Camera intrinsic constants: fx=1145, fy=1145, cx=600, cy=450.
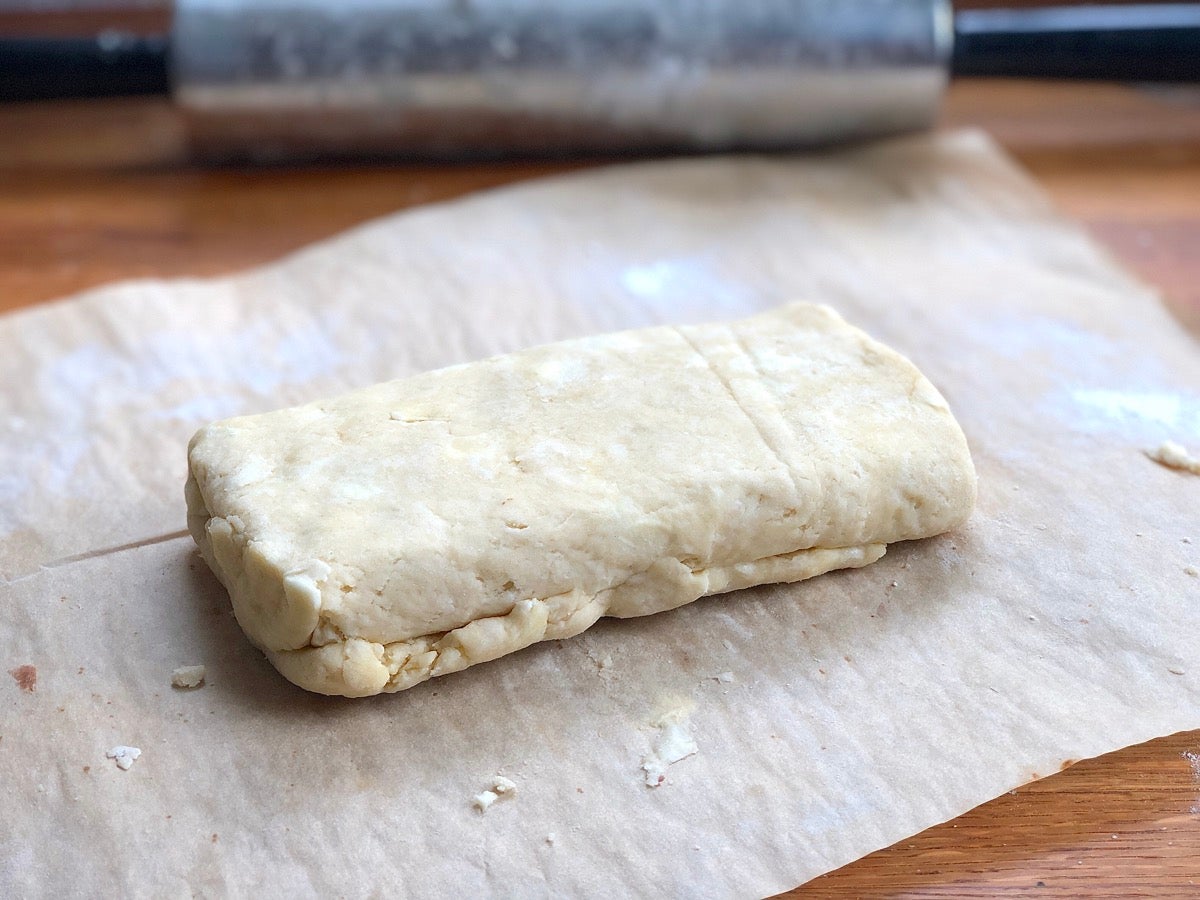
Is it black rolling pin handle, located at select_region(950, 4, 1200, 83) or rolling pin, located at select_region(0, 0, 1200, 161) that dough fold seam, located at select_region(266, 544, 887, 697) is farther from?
black rolling pin handle, located at select_region(950, 4, 1200, 83)

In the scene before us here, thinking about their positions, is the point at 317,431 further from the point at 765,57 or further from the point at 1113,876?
the point at 765,57

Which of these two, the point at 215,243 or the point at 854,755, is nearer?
the point at 854,755

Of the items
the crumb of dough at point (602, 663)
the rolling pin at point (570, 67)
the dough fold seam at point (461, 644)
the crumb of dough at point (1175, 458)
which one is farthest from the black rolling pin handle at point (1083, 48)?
the crumb of dough at point (602, 663)

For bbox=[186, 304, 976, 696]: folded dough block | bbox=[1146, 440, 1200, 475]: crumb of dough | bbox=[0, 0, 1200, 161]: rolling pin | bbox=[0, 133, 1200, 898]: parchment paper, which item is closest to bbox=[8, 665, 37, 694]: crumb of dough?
bbox=[0, 133, 1200, 898]: parchment paper

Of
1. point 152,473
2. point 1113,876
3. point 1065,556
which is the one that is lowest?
point 1113,876

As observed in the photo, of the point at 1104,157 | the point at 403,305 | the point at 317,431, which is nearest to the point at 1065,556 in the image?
the point at 317,431

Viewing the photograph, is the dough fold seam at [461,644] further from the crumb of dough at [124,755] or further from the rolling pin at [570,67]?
the rolling pin at [570,67]

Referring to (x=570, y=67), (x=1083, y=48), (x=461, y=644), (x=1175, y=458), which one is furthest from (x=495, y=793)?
(x=1083, y=48)

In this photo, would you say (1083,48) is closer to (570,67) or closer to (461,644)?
(570,67)
